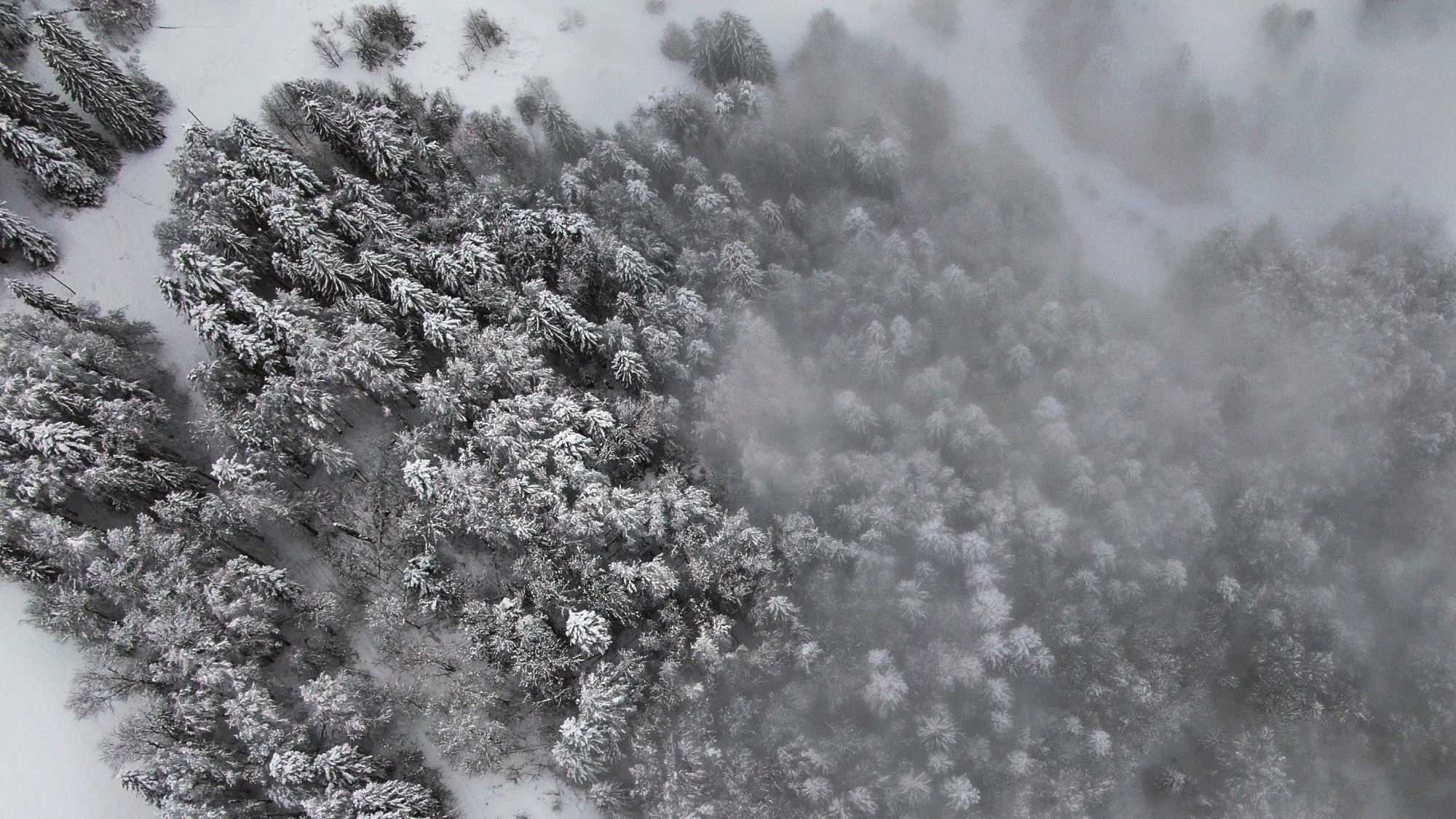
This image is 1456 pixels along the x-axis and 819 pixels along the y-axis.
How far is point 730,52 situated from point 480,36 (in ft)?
71.1

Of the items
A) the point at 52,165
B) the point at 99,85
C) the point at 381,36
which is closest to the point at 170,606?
the point at 52,165

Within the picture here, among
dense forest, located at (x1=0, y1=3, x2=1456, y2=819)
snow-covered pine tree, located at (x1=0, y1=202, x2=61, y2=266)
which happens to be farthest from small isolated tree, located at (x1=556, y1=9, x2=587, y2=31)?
snow-covered pine tree, located at (x1=0, y1=202, x2=61, y2=266)

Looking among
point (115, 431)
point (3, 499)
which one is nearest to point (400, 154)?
point (115, 431)

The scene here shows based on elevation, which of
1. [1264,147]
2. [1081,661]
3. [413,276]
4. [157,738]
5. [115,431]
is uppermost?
[1264,147]

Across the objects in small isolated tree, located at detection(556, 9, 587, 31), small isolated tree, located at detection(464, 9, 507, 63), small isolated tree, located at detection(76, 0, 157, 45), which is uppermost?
small isolated tree, located at detection(556, 9, 587, 31)

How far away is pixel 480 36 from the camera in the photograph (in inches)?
2665

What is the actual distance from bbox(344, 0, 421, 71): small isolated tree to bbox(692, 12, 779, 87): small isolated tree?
960 inches

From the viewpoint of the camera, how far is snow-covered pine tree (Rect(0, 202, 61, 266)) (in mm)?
56625

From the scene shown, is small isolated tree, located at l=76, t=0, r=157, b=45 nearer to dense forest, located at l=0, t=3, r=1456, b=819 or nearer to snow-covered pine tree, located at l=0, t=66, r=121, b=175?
dense forest, located at l=0, t=3, r=1456, b=819

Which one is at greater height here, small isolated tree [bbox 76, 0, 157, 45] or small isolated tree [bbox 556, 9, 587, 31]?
small isolated tree [bbox 556, 9, 587, 31]

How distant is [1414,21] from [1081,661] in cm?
6588

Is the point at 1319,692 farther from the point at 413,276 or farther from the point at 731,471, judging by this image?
the point at 413,276

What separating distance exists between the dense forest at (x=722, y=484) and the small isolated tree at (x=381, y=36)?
728 centimetres

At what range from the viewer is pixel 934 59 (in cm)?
6825
